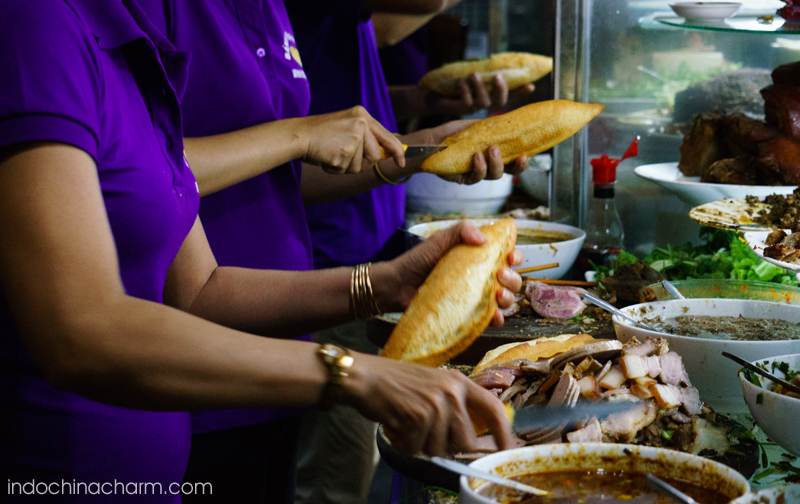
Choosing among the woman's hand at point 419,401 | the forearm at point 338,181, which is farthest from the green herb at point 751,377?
the forearm at point 338,181

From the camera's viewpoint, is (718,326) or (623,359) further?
(718,326)

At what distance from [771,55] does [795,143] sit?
58 cm

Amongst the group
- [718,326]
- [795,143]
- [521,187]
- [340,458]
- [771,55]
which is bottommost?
[340,458]

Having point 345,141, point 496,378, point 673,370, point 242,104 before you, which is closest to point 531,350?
point 496,378

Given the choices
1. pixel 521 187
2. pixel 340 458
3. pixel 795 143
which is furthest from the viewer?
pixel 521 187

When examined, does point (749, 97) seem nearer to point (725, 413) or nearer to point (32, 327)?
point (725, 413)

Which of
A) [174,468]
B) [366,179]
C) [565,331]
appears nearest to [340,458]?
[366,179]

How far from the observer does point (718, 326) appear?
170 centimetres

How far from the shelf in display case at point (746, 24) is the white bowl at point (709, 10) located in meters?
0.02

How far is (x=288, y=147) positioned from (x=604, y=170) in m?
1.37

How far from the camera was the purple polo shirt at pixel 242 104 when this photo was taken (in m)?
1.97

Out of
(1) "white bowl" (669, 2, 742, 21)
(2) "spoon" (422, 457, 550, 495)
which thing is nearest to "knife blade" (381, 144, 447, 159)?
(1) "white bowl" (669, 2, 742, 21)

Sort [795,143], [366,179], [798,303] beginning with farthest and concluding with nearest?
1. [366,179]
2. [795,143]
3. [798,303]

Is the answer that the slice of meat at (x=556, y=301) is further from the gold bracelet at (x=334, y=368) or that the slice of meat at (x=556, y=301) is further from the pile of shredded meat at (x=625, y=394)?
the gold bracelet at (x=334, y=368)
